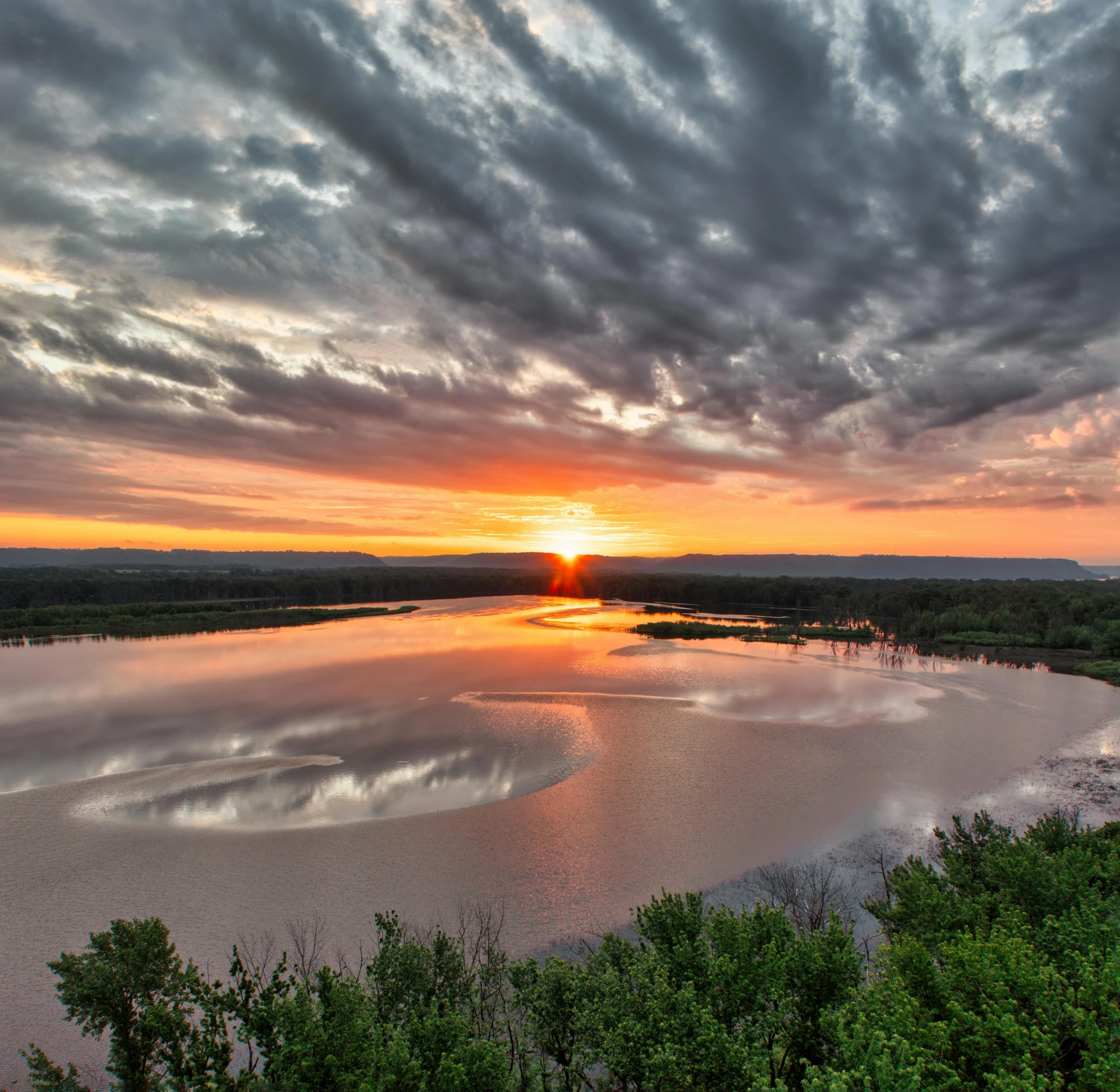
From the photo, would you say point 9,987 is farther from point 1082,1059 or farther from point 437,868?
point 1082,1059

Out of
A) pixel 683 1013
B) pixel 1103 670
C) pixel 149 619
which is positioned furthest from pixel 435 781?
pixel 149 619

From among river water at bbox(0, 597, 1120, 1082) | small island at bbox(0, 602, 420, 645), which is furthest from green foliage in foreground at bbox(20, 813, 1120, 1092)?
small island at bbox(0, 602, 420, 645)

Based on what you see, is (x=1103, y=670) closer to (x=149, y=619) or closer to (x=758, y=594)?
(x=758, y=594)

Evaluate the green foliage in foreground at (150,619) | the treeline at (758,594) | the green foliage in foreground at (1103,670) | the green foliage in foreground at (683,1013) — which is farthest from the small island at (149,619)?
the green foliage in foreground at (1103,670)

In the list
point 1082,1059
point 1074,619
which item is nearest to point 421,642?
point 1082,1059

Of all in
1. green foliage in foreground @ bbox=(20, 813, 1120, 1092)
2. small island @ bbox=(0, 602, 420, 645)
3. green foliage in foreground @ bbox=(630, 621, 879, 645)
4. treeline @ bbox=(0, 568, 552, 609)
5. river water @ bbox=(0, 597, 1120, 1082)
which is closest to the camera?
green foliage in foreground @ bbox=(20, 813, 1120, 1092)

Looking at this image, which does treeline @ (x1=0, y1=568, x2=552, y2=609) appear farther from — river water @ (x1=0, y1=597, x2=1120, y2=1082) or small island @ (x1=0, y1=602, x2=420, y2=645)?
river water @ (x1=0, y1=597, x2=1120, y2=1082)

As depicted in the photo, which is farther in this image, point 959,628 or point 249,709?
point 959,628
